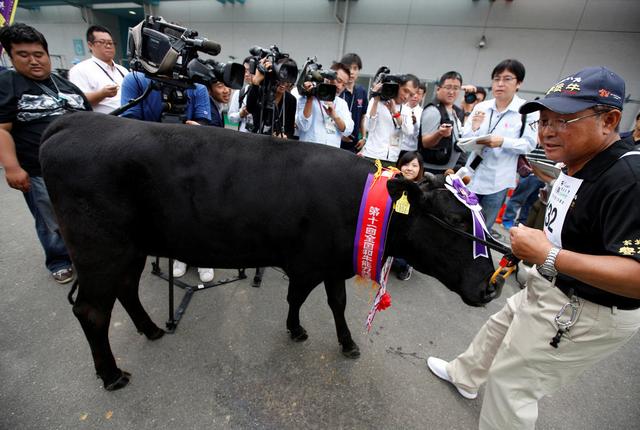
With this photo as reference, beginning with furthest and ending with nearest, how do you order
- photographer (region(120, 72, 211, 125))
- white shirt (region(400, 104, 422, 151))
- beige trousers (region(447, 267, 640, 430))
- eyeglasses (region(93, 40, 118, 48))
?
1. white shirt (region(400, 104, 422, 151))
2. eyeglasses (region(93, 40, 118, 48))
3. photographer (region(120, 72, 211, 125))
4. beige trousers (region(447, 267, 640, 430))

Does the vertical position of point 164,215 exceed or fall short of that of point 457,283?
it exceeds it

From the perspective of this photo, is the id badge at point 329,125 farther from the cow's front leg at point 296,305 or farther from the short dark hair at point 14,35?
the short dark hair at point 14,35

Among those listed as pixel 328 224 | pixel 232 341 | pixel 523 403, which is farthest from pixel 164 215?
pixel 523 403

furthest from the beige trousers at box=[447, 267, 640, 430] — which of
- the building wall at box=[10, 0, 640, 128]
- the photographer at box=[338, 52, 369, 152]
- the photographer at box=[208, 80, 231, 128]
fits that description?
the building wall at box=[10, 0, 640, 128]

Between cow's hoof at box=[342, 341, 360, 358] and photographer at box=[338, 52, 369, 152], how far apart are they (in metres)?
3.19

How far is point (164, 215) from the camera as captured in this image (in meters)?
1.85

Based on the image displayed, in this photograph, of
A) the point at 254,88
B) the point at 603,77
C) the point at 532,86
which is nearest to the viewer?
the point at 603,77

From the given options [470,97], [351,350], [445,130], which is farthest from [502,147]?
[351,350]

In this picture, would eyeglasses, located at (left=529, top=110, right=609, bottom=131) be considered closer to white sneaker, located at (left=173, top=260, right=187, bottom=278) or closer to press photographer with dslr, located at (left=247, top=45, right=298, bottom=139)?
press photographer with dslr, located at (left=247, top=45, right=298, bottom=139)

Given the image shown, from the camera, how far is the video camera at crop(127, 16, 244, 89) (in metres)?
2.16

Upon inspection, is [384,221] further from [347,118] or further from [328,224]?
[347,118]

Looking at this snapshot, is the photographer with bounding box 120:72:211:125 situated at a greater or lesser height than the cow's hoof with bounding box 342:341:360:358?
greater

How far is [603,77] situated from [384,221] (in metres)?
1.18

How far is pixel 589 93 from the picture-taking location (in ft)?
4.06
